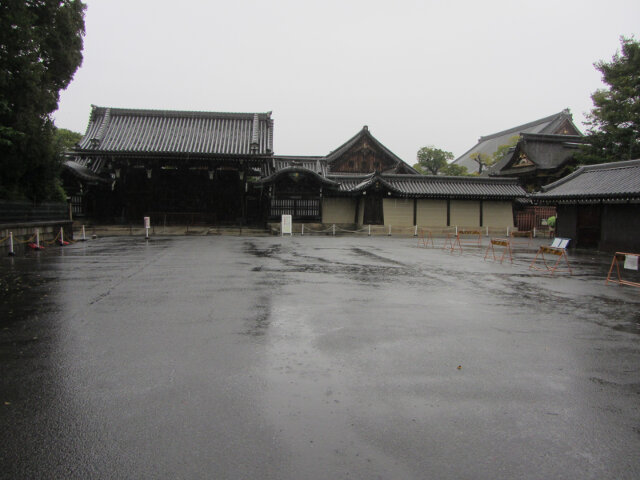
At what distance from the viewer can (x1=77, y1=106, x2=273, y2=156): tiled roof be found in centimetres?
2881

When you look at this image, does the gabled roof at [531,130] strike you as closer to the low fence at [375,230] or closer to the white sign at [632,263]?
the low fence at [375,230]

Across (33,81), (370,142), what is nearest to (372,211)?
(370,142)

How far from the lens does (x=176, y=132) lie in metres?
30.7

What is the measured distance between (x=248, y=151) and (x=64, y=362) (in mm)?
25880

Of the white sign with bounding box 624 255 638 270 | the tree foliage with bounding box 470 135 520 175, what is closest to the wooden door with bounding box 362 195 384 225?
the white sign with bounding box 624 255 638 270

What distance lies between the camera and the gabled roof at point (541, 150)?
38812mm

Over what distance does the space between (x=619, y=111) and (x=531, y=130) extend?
91.3ft

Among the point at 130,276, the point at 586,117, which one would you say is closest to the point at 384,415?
the point at 130,276

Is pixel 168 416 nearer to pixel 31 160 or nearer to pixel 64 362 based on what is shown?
pixel 64 362

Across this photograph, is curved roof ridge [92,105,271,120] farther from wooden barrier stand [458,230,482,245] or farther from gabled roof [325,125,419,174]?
wooden barrier stand [458,230,482,245]

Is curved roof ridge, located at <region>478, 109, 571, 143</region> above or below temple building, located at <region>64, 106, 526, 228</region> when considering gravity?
above

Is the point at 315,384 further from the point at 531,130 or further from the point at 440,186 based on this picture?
the point at 531,130

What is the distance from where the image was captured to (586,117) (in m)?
30.2

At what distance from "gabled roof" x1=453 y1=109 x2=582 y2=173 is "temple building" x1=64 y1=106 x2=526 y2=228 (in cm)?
1371
